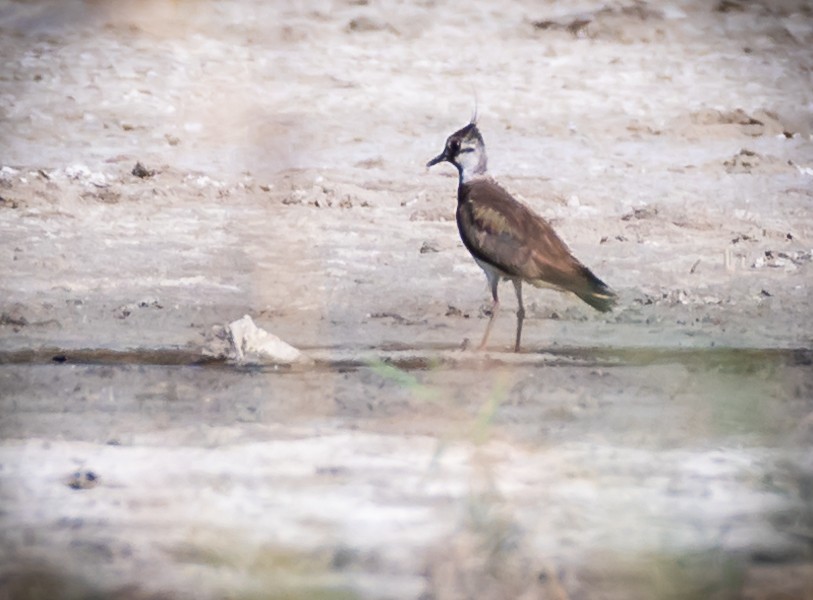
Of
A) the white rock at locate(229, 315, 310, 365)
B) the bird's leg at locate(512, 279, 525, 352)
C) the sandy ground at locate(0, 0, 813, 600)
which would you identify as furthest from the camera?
the bird's leg at locate(512, 279, 525, 352)

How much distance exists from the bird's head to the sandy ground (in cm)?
59

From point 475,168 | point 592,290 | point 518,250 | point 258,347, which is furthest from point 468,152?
point 258,347

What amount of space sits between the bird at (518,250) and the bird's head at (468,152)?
1.12 feet

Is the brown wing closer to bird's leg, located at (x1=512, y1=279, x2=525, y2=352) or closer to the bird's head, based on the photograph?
bird's leg, located at (x1=512, y1=279, x2=525, y2=352)

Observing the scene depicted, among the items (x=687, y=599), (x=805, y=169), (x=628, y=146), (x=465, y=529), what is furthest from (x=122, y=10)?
(x=687, y=599)

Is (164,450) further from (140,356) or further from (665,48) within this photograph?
(665,48)

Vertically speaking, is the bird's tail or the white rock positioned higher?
the bird's tail

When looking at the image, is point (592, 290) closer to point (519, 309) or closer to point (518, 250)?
point (518, 250)

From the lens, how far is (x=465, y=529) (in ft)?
10.0

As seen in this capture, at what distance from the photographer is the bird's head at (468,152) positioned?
5.71 meters

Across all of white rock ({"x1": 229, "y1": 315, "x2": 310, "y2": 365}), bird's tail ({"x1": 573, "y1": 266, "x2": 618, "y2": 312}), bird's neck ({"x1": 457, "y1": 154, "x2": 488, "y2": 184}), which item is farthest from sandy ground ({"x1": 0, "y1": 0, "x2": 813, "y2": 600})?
bird's neck ({"x1": 457, "y1": 154, "x2": 488, "y2": 184})

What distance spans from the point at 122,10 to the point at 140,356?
2.65 m

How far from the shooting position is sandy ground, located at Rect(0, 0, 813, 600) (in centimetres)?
302

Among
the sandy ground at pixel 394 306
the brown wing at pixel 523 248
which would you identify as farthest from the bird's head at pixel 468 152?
the sandy ground at pixel 394 306
